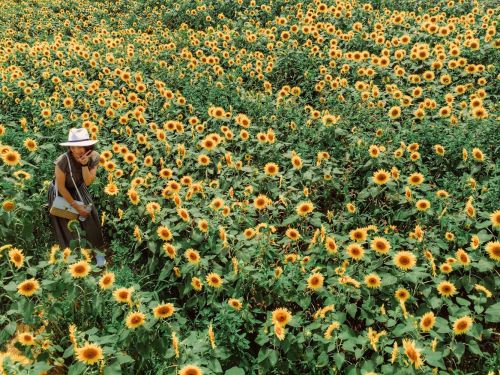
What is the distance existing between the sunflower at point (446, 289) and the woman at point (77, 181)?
3.46 metres

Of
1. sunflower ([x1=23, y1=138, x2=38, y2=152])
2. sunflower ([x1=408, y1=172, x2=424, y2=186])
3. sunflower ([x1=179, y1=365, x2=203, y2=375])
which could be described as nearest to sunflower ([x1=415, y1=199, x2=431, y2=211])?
sunflower ([x1=408, y1=172, x2=424, y2=186])

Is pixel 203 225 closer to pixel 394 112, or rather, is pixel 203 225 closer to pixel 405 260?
pixel 405 260

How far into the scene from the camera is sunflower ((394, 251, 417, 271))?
11.1 feet

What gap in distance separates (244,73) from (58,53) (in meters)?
3.82

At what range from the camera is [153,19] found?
1153cm

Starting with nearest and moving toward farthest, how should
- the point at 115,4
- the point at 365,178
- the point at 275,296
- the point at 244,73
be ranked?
the point at 275,296, the point at 365,178, the point at 244,73, the point at 115,4

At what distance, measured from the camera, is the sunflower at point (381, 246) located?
356 centimetres

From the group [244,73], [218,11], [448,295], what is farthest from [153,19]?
[448,295]

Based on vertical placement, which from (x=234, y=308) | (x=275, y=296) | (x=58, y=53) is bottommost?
(x=275, y=296)

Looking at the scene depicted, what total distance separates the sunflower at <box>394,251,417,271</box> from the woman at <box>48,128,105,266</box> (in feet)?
10.3

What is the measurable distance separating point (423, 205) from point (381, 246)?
2.72 ft

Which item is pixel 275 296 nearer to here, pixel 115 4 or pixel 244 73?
pixel 244 73

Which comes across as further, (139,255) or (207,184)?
(207,184)

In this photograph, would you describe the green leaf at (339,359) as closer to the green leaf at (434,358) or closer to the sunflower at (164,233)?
the green leaf at (434,358)
